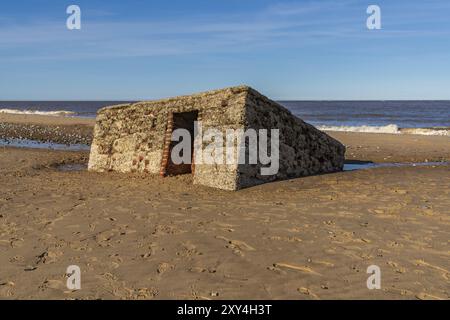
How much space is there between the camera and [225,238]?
5848mm

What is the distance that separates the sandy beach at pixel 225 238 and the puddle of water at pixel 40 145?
851 centimetres

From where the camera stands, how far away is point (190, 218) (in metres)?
6.80

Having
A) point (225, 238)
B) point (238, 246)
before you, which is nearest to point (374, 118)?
point (225, 238)

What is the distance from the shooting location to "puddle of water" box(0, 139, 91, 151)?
60.7ft

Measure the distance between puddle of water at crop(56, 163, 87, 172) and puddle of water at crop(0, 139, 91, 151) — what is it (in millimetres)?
4695

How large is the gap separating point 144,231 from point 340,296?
9.79ft

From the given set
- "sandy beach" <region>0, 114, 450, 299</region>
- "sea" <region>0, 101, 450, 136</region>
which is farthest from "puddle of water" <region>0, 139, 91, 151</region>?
"sea" <region>0, 101, 450, 136</region>

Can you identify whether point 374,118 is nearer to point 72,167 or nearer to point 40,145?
point 40,145

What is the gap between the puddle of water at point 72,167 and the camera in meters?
12.7

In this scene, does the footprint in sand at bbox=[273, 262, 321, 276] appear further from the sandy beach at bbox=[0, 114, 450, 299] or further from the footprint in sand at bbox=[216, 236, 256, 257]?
the footprint in sand at bbox=[216, 236, 256, 257]

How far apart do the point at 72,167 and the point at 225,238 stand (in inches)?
342

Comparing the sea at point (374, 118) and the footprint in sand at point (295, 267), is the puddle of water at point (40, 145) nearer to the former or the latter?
the footprint in sand at point (295, 267)

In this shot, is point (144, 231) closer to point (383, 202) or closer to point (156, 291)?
point (156, 291)
